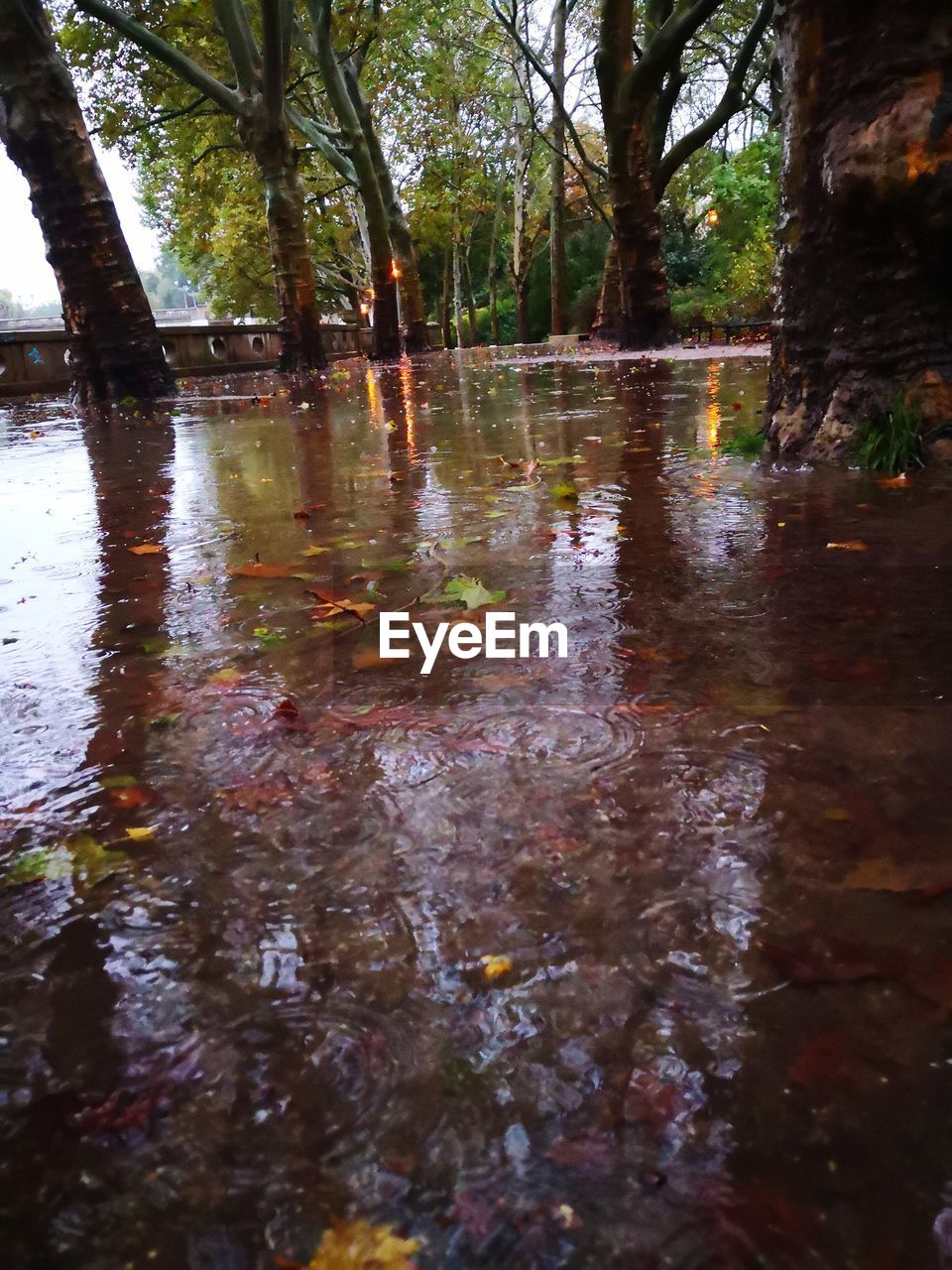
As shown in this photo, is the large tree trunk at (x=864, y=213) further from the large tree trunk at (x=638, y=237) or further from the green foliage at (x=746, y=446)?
the large tree trunk at (x=638, y=237)

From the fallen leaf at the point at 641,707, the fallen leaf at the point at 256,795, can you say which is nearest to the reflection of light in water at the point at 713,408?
the fallen leaf at the point at 641,707

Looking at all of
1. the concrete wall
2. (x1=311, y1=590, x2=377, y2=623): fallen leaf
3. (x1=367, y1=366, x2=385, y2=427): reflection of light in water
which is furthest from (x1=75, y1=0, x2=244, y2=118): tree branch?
(x1=311, y1=590, x2=377, y2=623): fallen leaf

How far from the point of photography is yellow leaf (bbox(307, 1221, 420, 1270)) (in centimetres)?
74

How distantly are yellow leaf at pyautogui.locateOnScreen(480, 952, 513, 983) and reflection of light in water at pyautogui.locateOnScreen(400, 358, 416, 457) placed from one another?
14.6ft

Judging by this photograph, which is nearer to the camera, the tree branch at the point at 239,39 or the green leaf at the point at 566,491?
the green leaf at the point at 566,491

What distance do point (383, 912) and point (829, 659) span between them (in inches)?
43.9

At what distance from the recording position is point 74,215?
9.50 meters

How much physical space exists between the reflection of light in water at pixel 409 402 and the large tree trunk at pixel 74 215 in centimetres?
310

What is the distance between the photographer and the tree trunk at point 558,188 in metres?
19.1

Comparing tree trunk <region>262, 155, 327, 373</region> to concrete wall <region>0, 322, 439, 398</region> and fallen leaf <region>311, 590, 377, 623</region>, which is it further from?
fallen leaf <region>311, 590, 377, 623</region>

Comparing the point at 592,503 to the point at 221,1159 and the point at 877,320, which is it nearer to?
the point at 877,320

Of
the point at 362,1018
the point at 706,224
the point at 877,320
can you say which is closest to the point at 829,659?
the point at 362,1018

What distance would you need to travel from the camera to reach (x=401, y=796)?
140 centimetres

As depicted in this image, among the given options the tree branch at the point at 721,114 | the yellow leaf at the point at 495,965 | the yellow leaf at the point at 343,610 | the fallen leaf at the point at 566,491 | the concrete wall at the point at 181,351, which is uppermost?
the tree branch at the point at 721,114
